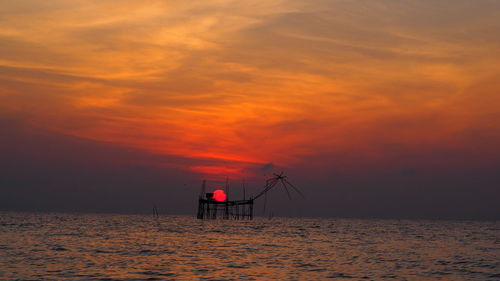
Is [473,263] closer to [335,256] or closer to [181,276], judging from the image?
[335,256]

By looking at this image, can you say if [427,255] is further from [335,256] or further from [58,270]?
[58,270]

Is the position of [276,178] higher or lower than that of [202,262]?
higher

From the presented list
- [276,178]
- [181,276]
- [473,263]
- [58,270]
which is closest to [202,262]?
[181,276]

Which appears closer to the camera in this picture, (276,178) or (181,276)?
(181,276)

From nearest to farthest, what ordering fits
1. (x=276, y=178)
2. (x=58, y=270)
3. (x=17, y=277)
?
(x=17, y=277) → (x=58, y=270) → (x=276, y=178)

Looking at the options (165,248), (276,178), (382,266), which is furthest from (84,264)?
(276,178)

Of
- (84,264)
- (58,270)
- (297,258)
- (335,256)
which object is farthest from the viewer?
(335,256)

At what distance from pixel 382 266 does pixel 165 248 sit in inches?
912

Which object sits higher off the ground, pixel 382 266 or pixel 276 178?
pixel 276 178

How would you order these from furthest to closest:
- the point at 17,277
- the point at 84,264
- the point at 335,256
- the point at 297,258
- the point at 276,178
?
the point at 276,178
the point at 335,256
the point at 297,258
the point at 84,264
the point at 17,277

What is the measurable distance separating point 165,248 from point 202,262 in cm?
1460

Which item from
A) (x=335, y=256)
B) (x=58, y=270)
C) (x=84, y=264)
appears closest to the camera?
(x=58, y=270)

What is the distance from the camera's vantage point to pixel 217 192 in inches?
6073

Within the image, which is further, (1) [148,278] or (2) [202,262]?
(2) [202,262]
